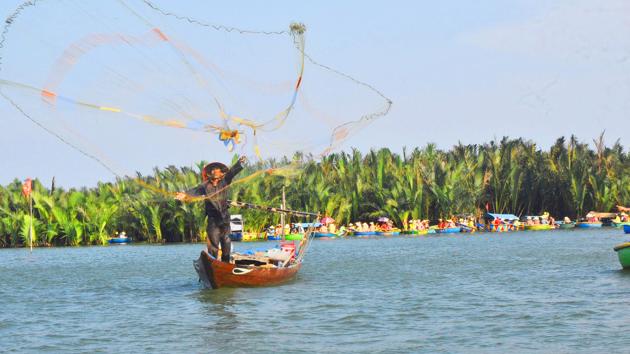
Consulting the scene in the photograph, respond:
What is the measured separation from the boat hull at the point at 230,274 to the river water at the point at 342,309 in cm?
45

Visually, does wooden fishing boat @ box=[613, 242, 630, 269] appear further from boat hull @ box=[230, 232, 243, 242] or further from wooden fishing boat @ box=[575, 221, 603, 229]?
wooden fishing boat @ box=[575, 221, 603, 229]

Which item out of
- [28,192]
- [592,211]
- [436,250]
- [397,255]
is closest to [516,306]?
[397,255]

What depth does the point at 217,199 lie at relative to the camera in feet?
106

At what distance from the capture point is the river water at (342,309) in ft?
72.8

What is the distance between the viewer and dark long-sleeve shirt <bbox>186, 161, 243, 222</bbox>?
3123 centimetres

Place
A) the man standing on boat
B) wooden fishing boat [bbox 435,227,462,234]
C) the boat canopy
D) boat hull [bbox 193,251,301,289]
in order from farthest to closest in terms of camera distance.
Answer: the boat canopy < wooden fishing boat [bbox 435,227,462,234] < boat hull [bbox 193,251,301,289] < the man standing on boat

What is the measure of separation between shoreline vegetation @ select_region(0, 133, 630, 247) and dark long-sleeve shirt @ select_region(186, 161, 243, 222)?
134 ft

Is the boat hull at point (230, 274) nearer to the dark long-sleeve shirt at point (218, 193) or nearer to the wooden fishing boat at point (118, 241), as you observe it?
the dark long-sleeve shirt at point (218, 193)

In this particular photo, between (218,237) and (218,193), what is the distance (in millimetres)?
1952

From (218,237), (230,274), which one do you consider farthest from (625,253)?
(218,237)

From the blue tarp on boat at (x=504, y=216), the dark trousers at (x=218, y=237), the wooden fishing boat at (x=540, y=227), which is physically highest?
the blue tarp on boat at (x=504, y=216)

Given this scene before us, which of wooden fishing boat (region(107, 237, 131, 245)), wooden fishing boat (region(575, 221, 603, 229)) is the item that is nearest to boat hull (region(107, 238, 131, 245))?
wooden fishing boat (region(107, 237, 131, 245))

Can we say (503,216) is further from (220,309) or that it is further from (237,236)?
(220,309)

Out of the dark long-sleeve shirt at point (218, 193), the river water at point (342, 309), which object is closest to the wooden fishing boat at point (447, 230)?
the river water at point (342, 309)
